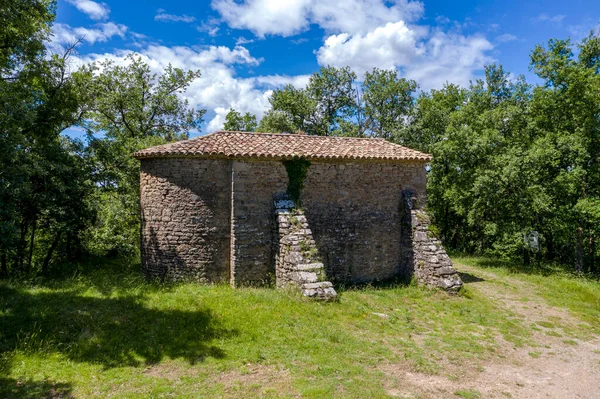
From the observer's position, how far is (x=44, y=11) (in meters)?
11.3

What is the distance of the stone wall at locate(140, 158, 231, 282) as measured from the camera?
11.6 meters

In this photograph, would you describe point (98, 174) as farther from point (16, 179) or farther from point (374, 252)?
point (374, 252)

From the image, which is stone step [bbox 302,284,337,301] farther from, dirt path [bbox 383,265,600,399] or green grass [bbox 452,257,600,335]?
green grass [bbox 452,257,600,335]

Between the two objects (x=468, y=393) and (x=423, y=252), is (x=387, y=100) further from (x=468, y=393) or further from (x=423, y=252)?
(x=468, y=393)

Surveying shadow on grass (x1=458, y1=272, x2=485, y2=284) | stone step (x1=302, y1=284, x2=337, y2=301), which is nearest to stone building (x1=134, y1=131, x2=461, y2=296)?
stone step (x1=302, y1=284, x2=337, y2=301)

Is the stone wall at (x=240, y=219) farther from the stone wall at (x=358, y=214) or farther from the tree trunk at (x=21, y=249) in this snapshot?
the tree trunk at (x=21, y=249)

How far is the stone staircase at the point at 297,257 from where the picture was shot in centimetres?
1003

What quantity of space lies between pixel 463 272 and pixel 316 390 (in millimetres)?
12718

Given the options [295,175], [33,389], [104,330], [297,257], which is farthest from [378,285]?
[33,389]

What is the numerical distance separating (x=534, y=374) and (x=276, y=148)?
31.5ft

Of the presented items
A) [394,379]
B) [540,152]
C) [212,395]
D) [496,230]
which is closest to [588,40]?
[540,152]

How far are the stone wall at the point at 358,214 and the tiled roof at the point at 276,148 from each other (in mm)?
472

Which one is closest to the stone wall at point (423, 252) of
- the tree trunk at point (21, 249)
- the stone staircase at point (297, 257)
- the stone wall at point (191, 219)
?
the stone staircase at point (297, 257)

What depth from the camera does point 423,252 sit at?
41.3 ft
